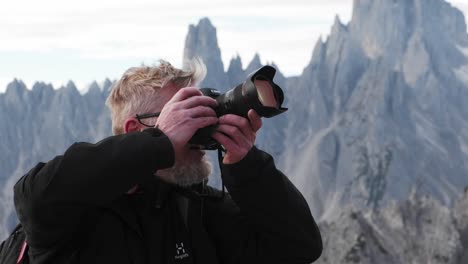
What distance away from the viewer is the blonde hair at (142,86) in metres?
2.96

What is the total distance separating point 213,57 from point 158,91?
306 feet

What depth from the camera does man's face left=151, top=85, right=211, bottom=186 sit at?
9.78 ft

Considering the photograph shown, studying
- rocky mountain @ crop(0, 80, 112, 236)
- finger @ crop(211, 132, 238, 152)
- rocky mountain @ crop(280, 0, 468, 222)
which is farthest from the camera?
rocky mountain @ crop(0, 80, 112, 236)

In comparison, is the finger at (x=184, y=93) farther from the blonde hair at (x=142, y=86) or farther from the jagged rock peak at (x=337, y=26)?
the jagged rock peak at (x=337, y=26)

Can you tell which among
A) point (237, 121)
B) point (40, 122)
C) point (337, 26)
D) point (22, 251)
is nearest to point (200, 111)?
point (237, 121)

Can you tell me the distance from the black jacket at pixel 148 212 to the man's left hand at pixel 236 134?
1.7 inches

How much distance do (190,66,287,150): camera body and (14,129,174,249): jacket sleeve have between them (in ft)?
0.70

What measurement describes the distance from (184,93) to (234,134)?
23cm

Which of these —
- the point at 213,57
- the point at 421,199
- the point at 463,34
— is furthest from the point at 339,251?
the point at 463,34

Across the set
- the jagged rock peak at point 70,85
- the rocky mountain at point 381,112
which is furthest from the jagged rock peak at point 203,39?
the jagged rock peak at point 70,85

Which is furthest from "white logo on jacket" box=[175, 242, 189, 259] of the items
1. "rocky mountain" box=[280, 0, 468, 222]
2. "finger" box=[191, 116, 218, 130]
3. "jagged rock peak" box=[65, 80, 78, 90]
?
"jagged rock peak" box=[65, 80, 78, 90]

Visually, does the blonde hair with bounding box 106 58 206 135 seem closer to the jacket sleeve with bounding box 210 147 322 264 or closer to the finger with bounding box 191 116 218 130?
the finger with bounding box 191 116 218 130

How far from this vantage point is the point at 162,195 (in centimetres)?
297

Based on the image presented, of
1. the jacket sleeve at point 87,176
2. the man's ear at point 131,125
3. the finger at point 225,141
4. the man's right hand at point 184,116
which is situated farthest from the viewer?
the man's ear at point 131,125
